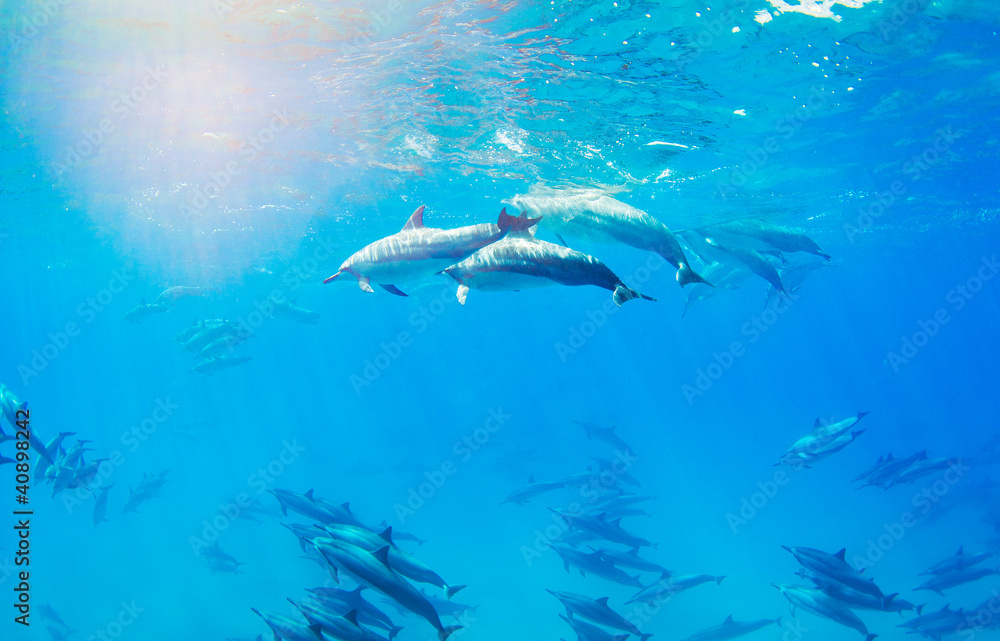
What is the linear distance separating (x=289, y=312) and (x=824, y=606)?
15668 millimetres

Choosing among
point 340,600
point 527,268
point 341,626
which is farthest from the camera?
point 340,600

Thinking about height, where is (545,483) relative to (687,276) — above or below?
above

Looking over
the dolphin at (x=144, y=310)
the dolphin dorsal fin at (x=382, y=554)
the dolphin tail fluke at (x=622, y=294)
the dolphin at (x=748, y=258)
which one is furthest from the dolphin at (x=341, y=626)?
the dolphin at (x=144, y=310)

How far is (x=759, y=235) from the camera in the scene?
29.8 ft

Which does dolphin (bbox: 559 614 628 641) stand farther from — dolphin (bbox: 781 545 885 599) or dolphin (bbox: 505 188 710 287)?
dolphin (bbox: 505 188 710 287)

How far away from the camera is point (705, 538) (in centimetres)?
2317

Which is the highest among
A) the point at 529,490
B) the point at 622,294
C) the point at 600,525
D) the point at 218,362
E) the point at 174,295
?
the point at 174,295

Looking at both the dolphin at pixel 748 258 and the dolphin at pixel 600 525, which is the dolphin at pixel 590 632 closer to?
the dolphin at pixel 600 525

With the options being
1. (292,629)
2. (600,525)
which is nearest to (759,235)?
(600,525)

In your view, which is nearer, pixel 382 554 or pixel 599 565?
pixel 382 554

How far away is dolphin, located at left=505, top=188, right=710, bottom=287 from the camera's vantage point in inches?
207

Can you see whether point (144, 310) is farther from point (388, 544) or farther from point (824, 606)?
point (824, 606)

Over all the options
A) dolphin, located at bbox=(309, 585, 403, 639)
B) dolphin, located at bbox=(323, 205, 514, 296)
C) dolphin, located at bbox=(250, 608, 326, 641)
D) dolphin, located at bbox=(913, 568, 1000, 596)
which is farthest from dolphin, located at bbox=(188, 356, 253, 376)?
dolphin, located at bbox=(913, 568, 1000, 596)

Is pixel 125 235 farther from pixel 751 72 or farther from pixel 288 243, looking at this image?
pixel 751 72
